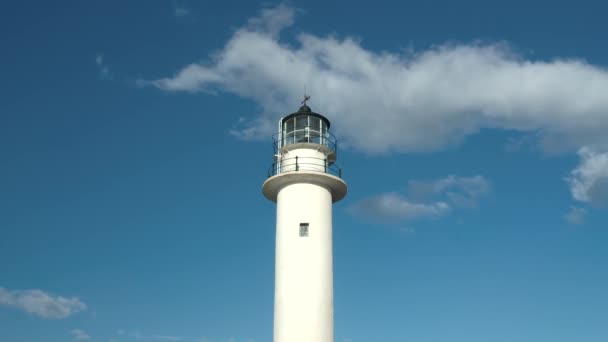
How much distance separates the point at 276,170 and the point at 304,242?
3633 millimetres

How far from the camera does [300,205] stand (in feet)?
88.0

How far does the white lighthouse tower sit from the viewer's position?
82.9 feet

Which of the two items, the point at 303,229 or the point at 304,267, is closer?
the point at 304,267

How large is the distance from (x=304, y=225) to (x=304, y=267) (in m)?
1.71

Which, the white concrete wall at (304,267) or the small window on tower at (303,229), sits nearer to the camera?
the white concrete wall at (304,267)

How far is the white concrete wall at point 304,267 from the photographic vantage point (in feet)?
82.5

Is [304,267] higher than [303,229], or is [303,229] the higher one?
[303,229]

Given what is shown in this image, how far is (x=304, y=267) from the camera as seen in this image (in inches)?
1017

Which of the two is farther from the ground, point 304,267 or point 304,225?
point 304,225

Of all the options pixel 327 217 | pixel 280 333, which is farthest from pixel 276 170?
pixel 280 333

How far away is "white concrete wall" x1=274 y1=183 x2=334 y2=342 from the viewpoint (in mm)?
25145

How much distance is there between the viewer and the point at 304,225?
26625mm

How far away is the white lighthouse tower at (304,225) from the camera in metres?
25.3

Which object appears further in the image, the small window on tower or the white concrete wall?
the small window on tower
